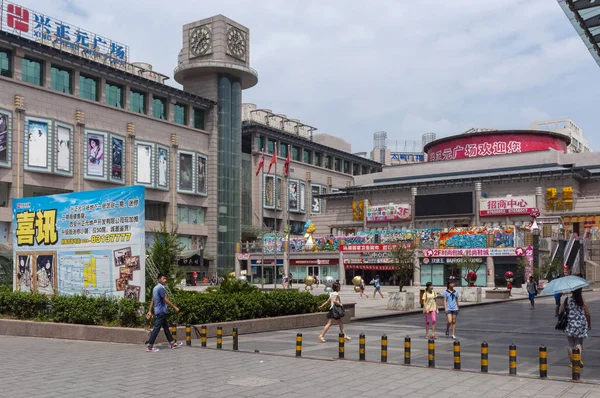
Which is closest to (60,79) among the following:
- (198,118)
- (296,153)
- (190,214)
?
(198,118)

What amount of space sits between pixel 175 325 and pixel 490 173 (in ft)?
220

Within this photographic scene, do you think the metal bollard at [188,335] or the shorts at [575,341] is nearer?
the shorts at [575,341]

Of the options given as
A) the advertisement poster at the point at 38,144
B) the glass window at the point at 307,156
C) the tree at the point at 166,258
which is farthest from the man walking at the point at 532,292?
the glass window at the point at 307,156

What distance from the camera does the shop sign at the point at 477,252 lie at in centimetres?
6186

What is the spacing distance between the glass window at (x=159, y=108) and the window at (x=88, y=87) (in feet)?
29.4

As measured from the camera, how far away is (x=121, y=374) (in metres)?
13.6

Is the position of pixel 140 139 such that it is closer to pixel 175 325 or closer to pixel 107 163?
pixel 107 163

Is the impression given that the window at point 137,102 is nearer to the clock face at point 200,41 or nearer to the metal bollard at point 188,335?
the clock face at point 200,41

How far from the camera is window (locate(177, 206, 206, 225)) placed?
79062 millimetres

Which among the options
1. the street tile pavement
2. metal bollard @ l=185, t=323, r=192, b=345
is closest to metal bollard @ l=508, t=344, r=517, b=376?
the street tile pavement

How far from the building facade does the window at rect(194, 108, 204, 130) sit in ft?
0.45

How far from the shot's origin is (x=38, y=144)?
61.2 meters

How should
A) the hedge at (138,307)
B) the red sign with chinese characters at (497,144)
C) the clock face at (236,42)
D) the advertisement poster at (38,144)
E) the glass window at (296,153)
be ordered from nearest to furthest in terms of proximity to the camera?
the hedge at (138,307) → the advertisement poster at (38,144) → the clock face at (236,42) → the red sign with chinese characters at (497,144) → the glass window at (296,153)

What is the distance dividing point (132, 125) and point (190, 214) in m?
14.2
